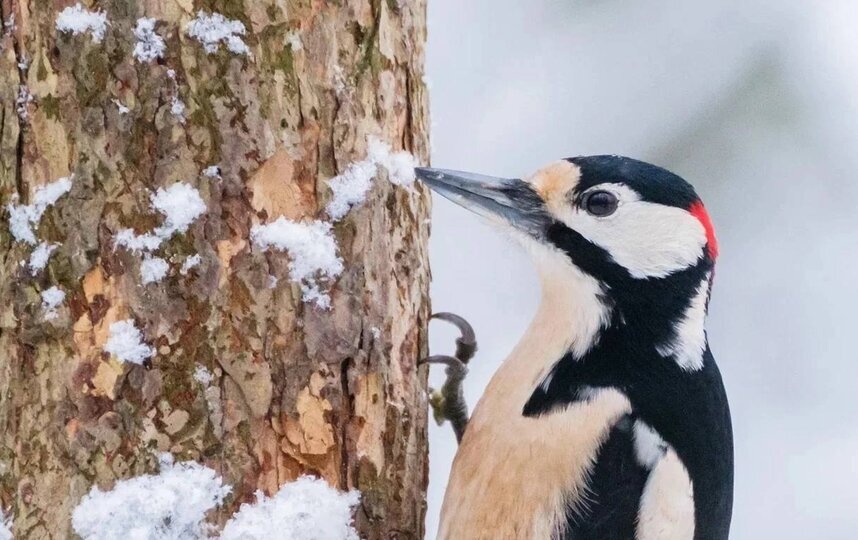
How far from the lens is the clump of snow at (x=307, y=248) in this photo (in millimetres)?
1626

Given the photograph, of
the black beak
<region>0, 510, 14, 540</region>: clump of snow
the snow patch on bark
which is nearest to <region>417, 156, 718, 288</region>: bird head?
the black beak

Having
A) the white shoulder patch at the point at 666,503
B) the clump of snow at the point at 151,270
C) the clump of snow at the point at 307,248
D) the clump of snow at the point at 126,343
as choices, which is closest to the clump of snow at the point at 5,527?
the clump of snow at the point at 126,343

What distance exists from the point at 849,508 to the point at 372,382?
2997mm

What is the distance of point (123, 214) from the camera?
1568 millimetres

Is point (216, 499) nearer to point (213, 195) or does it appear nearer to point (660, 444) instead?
point (213, 195)

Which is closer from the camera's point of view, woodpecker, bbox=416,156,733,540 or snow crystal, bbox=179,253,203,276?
snow crystal, bbox=179,253,203,276

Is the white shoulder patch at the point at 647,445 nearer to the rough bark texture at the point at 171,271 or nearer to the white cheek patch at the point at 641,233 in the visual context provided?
the white cheek patch at the point at 641,233

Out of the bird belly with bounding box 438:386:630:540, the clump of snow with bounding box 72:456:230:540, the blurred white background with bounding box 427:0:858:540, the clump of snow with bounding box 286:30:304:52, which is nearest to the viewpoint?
the clump of snow with bounding box 72:456:230:540

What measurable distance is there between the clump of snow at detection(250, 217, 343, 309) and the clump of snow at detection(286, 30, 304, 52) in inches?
10.9

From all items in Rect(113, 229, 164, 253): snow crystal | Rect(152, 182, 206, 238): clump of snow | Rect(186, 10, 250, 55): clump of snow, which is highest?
Rect(186, 10, 250, 55): clump of snow

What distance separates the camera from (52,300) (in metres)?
1.56

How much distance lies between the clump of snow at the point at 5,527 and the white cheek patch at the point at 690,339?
1.18 meters

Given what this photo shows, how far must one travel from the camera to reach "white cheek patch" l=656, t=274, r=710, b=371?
2.04 meters

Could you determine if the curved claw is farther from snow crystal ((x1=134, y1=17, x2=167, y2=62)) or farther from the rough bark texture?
snow crystal ((x1=134, y1=17, x2=167, y2=62))
